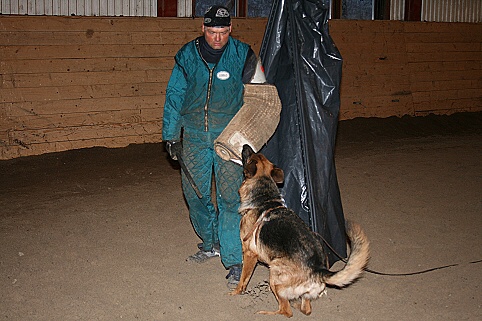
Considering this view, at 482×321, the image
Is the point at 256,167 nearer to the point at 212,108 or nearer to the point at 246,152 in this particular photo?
the point at 246,152

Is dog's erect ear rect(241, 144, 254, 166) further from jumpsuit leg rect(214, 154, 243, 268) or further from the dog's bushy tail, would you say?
the dog's bushy tail

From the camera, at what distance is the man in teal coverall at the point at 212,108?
4.95 meters

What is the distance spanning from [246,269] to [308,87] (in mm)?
1659

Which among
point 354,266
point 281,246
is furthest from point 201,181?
point 354,266

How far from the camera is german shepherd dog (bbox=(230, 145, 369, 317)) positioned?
4227mm

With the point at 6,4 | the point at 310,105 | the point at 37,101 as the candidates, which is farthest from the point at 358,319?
the point at 6,4

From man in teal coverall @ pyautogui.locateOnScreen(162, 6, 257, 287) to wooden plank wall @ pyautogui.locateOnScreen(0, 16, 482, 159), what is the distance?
5.35 m

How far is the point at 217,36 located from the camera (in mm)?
4844

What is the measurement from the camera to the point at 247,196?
4.78 m

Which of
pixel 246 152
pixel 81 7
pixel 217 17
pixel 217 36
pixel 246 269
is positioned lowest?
pixel 246 269

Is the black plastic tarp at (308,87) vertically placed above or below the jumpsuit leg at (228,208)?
above

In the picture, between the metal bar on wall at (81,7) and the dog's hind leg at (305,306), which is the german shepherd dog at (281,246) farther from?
the metal bar on wall at (81,7)

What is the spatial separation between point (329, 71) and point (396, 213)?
105 inches

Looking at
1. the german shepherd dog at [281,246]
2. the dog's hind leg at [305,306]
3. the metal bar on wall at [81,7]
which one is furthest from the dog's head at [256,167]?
the metal bar on wall at [81,7]
